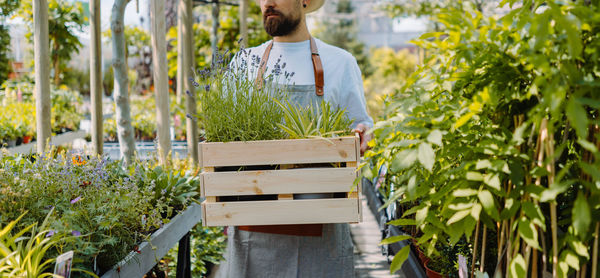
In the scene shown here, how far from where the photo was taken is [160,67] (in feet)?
10.5

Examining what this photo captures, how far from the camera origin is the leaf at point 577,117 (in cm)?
86

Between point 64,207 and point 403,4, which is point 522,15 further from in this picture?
point 403,4

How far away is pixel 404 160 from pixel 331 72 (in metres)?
1.21

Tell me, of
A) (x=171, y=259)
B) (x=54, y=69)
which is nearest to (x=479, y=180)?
(x=171, y=259)

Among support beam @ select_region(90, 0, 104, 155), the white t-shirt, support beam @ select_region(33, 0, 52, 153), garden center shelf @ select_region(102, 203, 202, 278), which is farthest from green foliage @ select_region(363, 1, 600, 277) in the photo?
support beam @ select_region(90, 0, 104, 155)

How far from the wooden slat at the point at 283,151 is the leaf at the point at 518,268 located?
0.62 meters

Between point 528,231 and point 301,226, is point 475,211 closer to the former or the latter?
point 528,231

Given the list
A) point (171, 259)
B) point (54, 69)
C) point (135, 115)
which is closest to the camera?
point (171, 259)

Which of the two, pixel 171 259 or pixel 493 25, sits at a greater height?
pixel 493 25

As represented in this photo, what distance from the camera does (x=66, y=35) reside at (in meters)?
8.01

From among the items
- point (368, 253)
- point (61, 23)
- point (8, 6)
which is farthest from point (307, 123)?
point (8, 6)

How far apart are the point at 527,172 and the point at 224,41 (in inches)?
292

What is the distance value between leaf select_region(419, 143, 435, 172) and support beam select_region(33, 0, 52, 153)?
8.33ft

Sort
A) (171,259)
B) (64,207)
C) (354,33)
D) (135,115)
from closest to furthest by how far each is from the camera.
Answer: (64,207)
(171,259)
(135,115)
(354,33)
